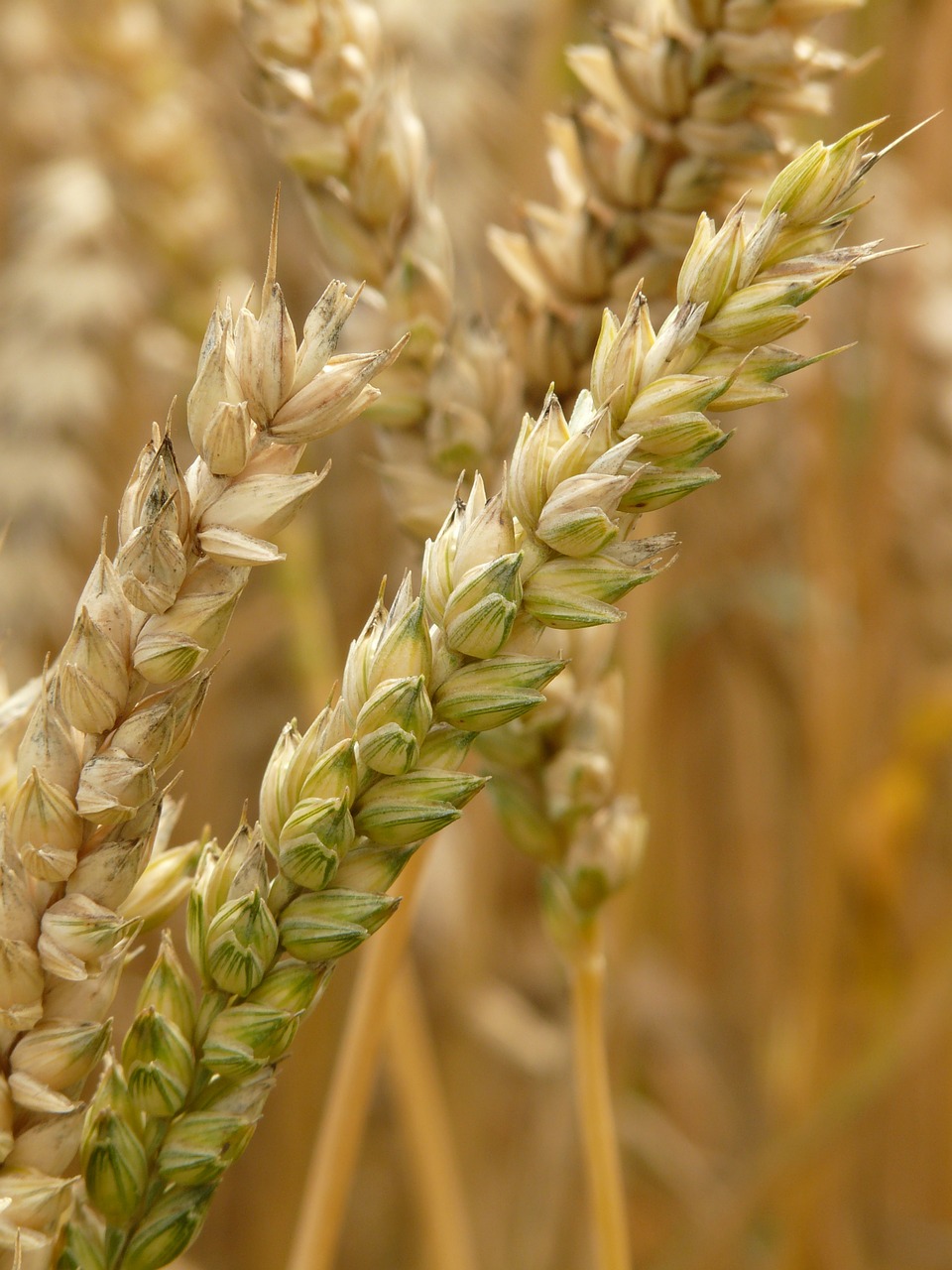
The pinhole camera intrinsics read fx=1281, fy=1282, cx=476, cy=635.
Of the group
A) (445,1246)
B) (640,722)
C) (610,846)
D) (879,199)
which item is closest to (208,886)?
(610,846)

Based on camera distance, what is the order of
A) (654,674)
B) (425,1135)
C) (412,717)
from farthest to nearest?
(654,674) < (425,1135) < (412,717)

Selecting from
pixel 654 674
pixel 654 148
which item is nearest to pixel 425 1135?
pixel 654 674

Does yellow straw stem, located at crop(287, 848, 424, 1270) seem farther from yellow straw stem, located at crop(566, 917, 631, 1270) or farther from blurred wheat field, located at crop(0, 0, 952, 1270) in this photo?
blurred wheat field, located at crop(0, 0, 952, 1270)

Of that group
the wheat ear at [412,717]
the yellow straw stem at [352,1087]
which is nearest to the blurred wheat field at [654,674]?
the yellow straw stem at [352,1087]

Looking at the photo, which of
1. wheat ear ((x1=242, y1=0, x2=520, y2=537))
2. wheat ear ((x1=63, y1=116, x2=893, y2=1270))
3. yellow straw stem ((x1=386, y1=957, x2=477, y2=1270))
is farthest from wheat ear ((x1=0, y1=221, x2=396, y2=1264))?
yellow straw stem ((x1=386, y1=957, x2=477, y2=1270))

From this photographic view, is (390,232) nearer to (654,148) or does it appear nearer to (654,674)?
(654,148)

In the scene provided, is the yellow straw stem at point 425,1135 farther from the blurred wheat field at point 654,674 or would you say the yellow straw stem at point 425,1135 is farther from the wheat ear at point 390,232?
the wheat ear at point 390,232
